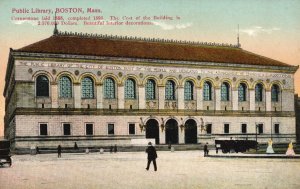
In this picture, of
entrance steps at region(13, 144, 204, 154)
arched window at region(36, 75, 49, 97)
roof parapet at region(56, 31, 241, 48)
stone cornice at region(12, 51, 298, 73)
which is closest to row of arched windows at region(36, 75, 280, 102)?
arched window at region(36, 75, 49, 97)

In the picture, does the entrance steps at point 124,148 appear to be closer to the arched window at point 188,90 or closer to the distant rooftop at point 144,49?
the arched window at point 188,90

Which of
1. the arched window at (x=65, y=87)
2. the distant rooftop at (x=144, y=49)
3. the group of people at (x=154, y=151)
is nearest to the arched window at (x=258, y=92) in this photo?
the distant rooftop at (x=144, y=49)

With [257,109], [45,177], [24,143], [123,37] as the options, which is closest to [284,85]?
[257,109]

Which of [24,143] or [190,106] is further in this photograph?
[190,106]

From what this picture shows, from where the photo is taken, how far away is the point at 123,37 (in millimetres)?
54281

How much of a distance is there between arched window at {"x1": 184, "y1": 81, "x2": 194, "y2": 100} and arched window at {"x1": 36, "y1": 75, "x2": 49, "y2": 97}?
14.9 metres

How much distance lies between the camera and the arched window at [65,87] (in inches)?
1875

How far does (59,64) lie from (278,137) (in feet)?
86.4

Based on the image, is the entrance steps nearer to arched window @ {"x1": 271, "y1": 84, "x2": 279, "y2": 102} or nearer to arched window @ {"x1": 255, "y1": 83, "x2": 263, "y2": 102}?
arched window @ {"x1": 255, "y1": 83, "x2": 263, "y2": 102}

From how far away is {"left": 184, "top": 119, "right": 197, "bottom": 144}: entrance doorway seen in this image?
2103 inches

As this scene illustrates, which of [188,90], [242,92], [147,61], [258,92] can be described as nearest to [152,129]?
[188,90]

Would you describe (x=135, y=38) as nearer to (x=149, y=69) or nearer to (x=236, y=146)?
(x=149, y=69)

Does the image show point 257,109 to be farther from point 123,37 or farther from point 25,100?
point 25,100

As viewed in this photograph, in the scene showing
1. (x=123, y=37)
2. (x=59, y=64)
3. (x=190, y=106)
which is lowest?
(x=190, y=106)
